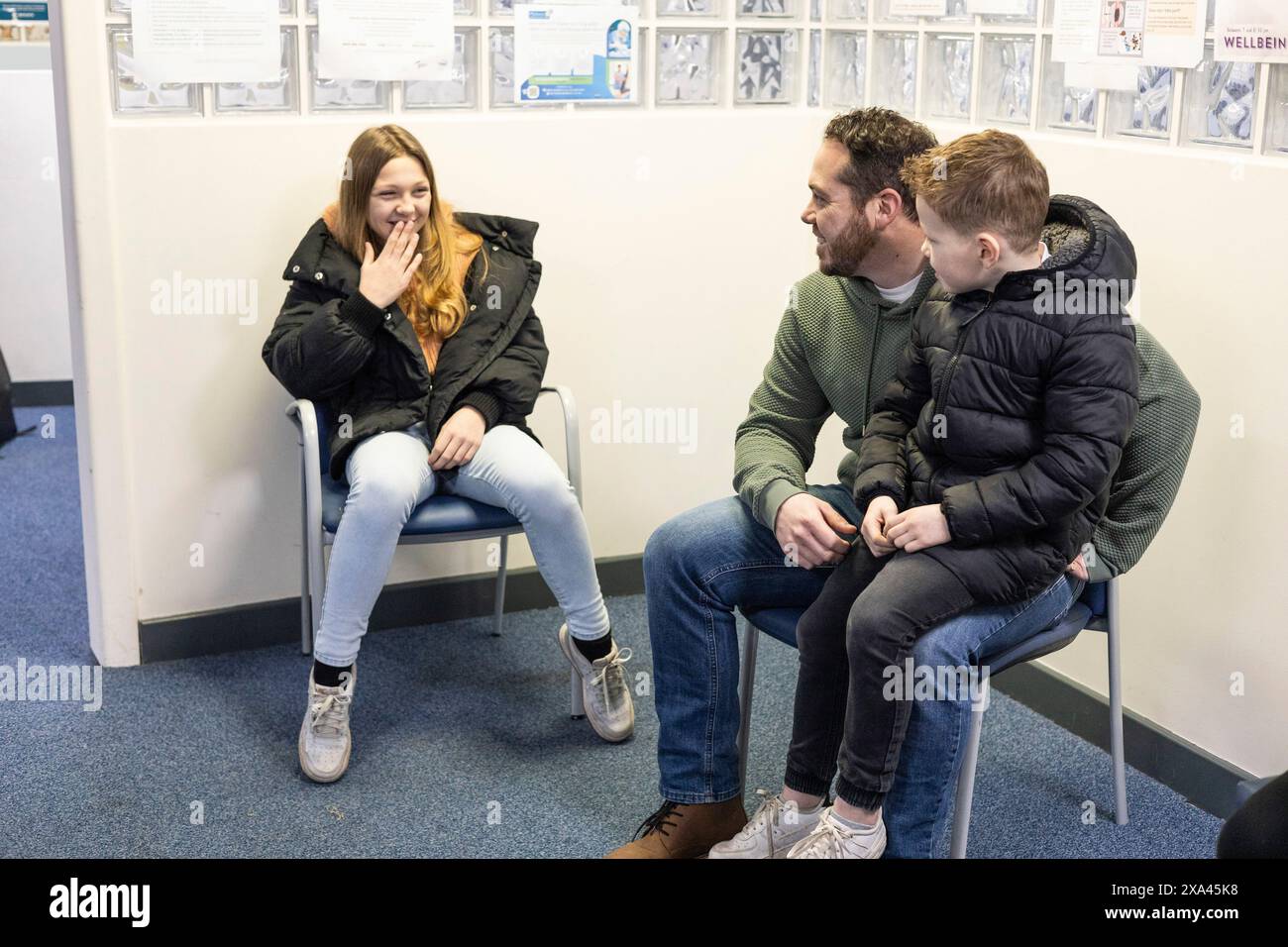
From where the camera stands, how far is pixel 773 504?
2.23 m

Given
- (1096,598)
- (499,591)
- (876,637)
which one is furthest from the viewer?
(499,591)

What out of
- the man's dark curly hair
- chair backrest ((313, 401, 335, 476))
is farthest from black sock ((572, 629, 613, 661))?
the man's dark curly hair

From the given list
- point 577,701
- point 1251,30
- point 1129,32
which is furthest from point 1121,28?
point 577,701

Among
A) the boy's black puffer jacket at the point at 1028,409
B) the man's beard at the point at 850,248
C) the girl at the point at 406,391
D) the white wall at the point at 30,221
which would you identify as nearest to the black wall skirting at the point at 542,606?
the girl at the point at 406,391

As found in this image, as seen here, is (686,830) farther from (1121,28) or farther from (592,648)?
(1121,28)

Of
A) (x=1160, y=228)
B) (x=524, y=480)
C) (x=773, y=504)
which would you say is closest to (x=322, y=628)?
(x=524, y=480)

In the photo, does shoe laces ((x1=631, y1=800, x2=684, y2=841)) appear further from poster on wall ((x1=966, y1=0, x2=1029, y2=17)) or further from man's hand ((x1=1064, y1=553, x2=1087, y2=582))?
poster on wall ((x1=966, y1=0, x2=1029, y2=17))

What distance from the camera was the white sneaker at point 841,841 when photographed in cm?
200

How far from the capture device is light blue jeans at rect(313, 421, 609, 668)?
2607 mm

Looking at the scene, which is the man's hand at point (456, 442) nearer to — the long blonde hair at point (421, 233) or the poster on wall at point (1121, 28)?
the long blonde hair at point (421, 233)

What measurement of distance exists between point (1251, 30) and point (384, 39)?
63.7 inches

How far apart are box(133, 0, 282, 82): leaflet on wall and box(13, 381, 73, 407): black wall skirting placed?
8.18ft

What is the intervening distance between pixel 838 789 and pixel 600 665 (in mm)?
840

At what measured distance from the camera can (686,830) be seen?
227 centimetres
